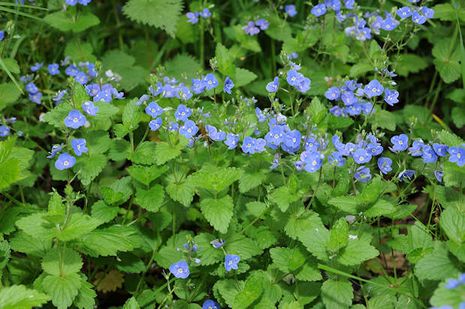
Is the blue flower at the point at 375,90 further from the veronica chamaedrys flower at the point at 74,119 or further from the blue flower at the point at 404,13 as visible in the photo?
the veronica chamaedrys flower at the point at 74,119

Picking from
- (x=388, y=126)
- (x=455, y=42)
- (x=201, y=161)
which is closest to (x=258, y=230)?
(x=201, y=161)

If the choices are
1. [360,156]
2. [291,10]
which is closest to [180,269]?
[360,156]

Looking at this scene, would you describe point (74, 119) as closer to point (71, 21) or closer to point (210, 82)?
point (210, 82)

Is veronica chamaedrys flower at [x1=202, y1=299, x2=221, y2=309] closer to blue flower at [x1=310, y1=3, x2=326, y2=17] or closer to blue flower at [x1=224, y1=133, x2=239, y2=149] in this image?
blue flower at [x1=224, y1=133, x2=239, y2=149]

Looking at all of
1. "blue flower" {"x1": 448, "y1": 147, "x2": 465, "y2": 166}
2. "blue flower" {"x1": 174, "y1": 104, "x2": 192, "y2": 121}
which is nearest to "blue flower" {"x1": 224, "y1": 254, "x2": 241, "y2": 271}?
"blue flower" {"x1": 174, "y1": 104, "x2": 192, "y2": 121}

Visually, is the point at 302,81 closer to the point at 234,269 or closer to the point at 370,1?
the point at 234,269
